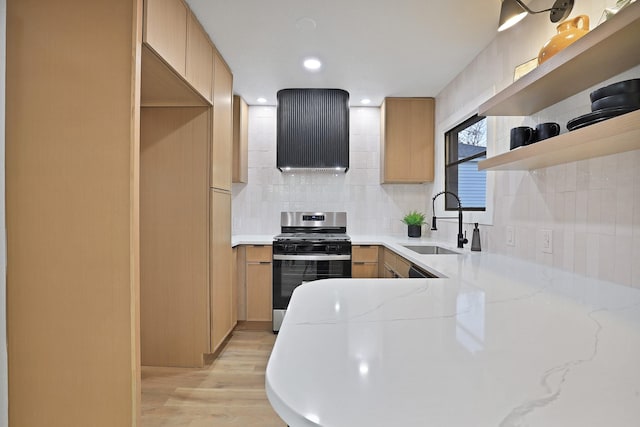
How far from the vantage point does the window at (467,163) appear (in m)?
2.61

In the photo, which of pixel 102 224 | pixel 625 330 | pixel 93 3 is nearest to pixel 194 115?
pixel 93 3

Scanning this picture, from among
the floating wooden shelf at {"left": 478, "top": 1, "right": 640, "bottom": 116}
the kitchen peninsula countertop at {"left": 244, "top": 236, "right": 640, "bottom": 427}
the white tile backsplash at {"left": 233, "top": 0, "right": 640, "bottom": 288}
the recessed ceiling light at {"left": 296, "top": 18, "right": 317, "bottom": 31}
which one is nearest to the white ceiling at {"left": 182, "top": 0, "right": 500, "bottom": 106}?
the recessed ceiling light at {"left": 296, "top": 18, "right": 317, "bottom": 31}

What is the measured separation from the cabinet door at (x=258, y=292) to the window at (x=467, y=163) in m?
1.87

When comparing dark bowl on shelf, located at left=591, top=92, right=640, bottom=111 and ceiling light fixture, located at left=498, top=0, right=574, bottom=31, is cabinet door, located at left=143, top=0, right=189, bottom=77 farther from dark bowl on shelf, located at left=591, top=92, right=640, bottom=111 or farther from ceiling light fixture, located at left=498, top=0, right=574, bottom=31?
dark bowl on shelf, located at left=591, top=92, right=640, bottom=111

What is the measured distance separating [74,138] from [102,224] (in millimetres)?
383

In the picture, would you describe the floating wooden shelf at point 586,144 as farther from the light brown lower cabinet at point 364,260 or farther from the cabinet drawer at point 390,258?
the light brown lower cabinet at point 364,260

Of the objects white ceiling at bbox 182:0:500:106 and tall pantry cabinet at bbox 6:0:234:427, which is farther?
white ceiling at bbox 182:0:500:106

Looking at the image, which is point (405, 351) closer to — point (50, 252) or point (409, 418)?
point (409, 418)

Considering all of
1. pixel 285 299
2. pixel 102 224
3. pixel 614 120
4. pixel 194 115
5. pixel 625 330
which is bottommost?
pixel 285 299

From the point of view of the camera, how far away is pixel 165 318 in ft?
7.95

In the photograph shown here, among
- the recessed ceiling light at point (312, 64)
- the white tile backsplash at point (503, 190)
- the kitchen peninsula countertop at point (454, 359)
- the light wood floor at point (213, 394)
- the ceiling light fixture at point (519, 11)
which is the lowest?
the light wood floor at point (213, 394)

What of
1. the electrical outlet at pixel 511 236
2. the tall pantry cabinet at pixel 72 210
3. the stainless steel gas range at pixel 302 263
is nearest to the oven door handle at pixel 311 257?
the stainless steel gas range at pixel 302 263

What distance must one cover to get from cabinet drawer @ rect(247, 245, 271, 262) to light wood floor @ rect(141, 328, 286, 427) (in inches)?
32.5

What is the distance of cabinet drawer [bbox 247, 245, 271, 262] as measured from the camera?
3178 millimetres
